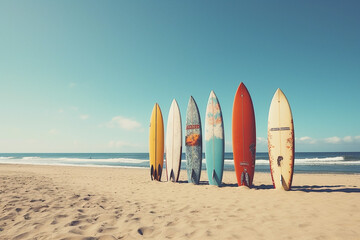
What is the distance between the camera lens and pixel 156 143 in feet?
25.3

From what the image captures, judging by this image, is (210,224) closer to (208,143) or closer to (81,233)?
(81,233)

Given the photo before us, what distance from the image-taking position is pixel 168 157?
7.39 m

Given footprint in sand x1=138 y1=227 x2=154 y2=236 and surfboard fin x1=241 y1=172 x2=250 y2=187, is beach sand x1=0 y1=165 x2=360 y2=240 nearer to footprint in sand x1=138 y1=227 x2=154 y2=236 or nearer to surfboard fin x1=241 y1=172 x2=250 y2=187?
footprint in sand x1=138 y1=227 x2=154 y2=236

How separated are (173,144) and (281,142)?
3438 mm

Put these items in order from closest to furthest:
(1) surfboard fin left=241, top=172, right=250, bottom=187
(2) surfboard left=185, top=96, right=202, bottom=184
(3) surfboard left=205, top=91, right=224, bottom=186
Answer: (1) surfboard fin left=241, top=172, right=250, bottom=187
(3) surfboard left=205, top=91, right=224, bottom=186
(2) surfboard left=185, top=96, right=202, bottom=184

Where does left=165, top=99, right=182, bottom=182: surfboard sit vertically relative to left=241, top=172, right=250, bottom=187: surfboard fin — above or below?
above

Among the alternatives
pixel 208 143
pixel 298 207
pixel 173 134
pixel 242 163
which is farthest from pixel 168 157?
pixel 298 207

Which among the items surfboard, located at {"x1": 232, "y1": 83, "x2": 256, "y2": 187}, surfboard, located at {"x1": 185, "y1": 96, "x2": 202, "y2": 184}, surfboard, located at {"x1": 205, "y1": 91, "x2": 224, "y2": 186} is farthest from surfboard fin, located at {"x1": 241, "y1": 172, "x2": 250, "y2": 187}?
surfboard, located at {"x1": 185, "y1": 96, "x2": 202, "y2": 184}

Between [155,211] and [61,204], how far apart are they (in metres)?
1.58

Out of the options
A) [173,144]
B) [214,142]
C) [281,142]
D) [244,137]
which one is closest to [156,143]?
[173,144]

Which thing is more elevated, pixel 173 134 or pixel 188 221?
pixel 173 134

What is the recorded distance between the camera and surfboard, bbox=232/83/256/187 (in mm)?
5953

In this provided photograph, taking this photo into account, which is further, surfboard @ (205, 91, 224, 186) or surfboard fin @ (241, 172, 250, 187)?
surfboard @ (205, 91, 224, 186)

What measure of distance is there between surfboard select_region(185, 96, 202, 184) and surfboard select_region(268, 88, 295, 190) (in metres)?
2.13
